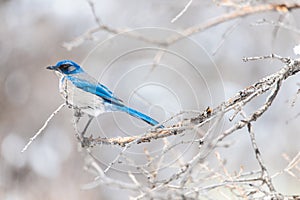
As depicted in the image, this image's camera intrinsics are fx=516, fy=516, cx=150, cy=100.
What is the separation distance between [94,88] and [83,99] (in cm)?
7

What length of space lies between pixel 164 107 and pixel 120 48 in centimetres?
436

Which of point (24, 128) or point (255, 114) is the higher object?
point (24, 128)

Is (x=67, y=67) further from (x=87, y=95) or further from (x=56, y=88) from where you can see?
(x=56, y=88)

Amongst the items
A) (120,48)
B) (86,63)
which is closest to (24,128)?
(86,63)

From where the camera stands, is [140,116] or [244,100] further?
[140,116]

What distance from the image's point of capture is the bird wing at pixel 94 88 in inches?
75.9

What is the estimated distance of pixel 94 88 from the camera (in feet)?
6.56

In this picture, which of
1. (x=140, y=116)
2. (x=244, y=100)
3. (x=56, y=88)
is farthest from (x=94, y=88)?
(x=56, y=88)

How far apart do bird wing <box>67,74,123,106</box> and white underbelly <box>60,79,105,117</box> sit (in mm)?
16

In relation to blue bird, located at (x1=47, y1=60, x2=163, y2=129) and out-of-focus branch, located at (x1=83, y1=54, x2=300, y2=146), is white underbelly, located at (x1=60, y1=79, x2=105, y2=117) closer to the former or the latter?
blue bird, located at (x1=47, y1=60, x2=163, y2=129)

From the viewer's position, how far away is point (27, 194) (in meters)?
5.16

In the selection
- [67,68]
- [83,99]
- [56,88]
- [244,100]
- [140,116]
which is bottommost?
[244,100]

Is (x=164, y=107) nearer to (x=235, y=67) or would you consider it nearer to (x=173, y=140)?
(x=173, y=140)

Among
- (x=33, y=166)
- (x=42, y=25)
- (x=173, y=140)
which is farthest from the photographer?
(x=42, y=25)
